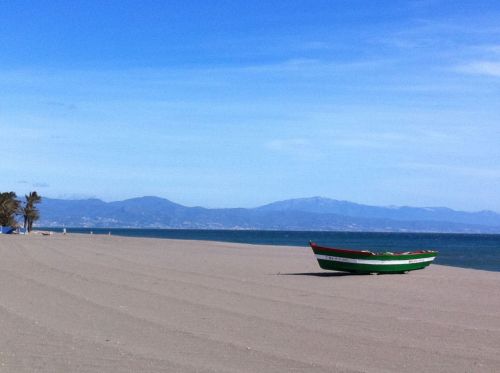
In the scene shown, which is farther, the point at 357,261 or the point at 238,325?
the point at 357,261

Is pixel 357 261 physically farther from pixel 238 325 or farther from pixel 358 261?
pixel 238 325

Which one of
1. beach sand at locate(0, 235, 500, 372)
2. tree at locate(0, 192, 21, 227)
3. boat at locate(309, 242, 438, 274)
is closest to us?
beach sand at locate(0, 235, 500, 372)

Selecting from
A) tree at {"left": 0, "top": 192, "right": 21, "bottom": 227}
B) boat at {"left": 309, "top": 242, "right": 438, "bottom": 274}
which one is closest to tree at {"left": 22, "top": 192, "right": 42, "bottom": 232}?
tree at {"left": 0, "top": 192, "right": 21, "bottom": 227}

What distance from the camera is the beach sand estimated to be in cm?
935

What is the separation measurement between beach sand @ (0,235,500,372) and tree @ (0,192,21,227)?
73614 mm

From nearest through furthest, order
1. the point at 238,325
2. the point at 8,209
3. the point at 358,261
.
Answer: the point at 238,325, the point at 358,261, the point at 8,209

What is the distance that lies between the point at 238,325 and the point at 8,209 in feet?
Result: 282

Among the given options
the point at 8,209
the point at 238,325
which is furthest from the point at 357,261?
the point at 8,209

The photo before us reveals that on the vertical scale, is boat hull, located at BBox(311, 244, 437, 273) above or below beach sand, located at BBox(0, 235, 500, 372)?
above

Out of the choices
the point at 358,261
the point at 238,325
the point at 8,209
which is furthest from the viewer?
the point at 8,209

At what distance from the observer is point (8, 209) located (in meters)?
92.8

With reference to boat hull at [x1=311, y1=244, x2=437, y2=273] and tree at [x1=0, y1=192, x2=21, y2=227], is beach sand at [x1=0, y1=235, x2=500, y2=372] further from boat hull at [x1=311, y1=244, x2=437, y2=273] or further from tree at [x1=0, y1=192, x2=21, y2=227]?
tree at [x1=0, y1=192, x2=21, y2=227]

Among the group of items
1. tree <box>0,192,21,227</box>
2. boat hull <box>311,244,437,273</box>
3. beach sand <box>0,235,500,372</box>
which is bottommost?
beach sand <box>0,235,500,372</box>

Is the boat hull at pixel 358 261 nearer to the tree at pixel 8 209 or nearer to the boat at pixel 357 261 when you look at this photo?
the boat at pixel 357 261
